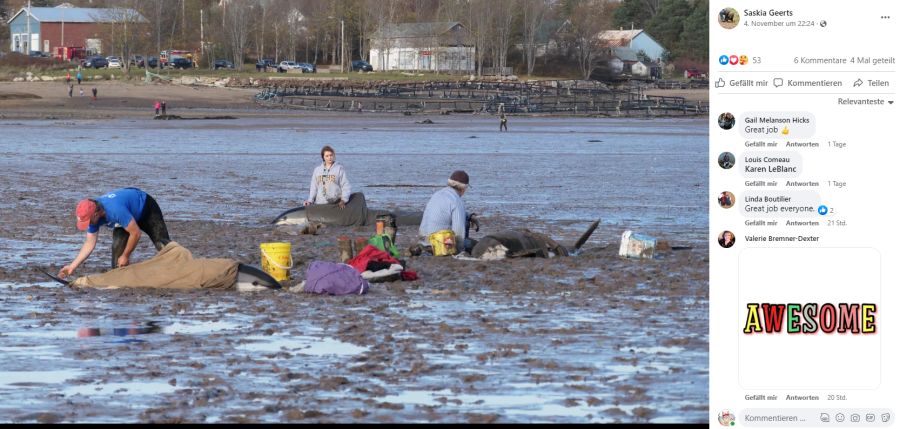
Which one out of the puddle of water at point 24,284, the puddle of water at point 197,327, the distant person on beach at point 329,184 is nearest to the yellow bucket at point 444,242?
the distant person on beach at point 329,184

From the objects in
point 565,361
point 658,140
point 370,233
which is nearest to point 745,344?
point 565,361

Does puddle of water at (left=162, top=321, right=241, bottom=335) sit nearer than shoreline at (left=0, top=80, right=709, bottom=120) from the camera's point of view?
Yes

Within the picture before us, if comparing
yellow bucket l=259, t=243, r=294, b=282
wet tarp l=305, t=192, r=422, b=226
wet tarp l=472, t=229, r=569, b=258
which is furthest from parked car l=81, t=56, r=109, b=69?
yellow bucket l=259, t=243, r=294, b=282

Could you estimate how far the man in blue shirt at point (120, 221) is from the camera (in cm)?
1522

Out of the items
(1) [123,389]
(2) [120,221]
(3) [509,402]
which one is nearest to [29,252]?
(2) [120,221]

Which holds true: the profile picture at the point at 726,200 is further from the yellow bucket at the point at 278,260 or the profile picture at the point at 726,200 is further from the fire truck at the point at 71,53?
the fire truck at the point at 71,53

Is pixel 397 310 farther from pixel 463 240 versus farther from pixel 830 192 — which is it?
pixel 830 192

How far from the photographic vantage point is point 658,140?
56656 millimetres

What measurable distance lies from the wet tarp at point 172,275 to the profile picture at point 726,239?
8.45 m

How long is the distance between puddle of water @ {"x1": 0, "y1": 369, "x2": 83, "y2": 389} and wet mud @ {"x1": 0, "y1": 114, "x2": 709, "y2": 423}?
0.02m

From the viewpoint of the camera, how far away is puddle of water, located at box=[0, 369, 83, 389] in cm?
1069

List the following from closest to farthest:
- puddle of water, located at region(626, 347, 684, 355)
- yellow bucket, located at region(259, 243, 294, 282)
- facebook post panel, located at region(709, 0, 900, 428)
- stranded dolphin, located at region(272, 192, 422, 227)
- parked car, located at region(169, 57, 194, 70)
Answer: facebook post panel, located at region(709, 0, 900, 428) < puddle of water, located at region(626, 347, 684, 355) < yellow bucket, located at region(259, 243, 294, 282) < stranded dolphin, located at region(272, 192, 422, 227) < parked car, located at region(169, 57, 194, 70)

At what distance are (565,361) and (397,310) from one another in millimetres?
3050

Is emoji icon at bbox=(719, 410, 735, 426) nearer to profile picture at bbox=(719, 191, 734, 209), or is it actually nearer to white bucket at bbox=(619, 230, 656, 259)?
profile picture at bbox=(719, 191, 734, 209)
